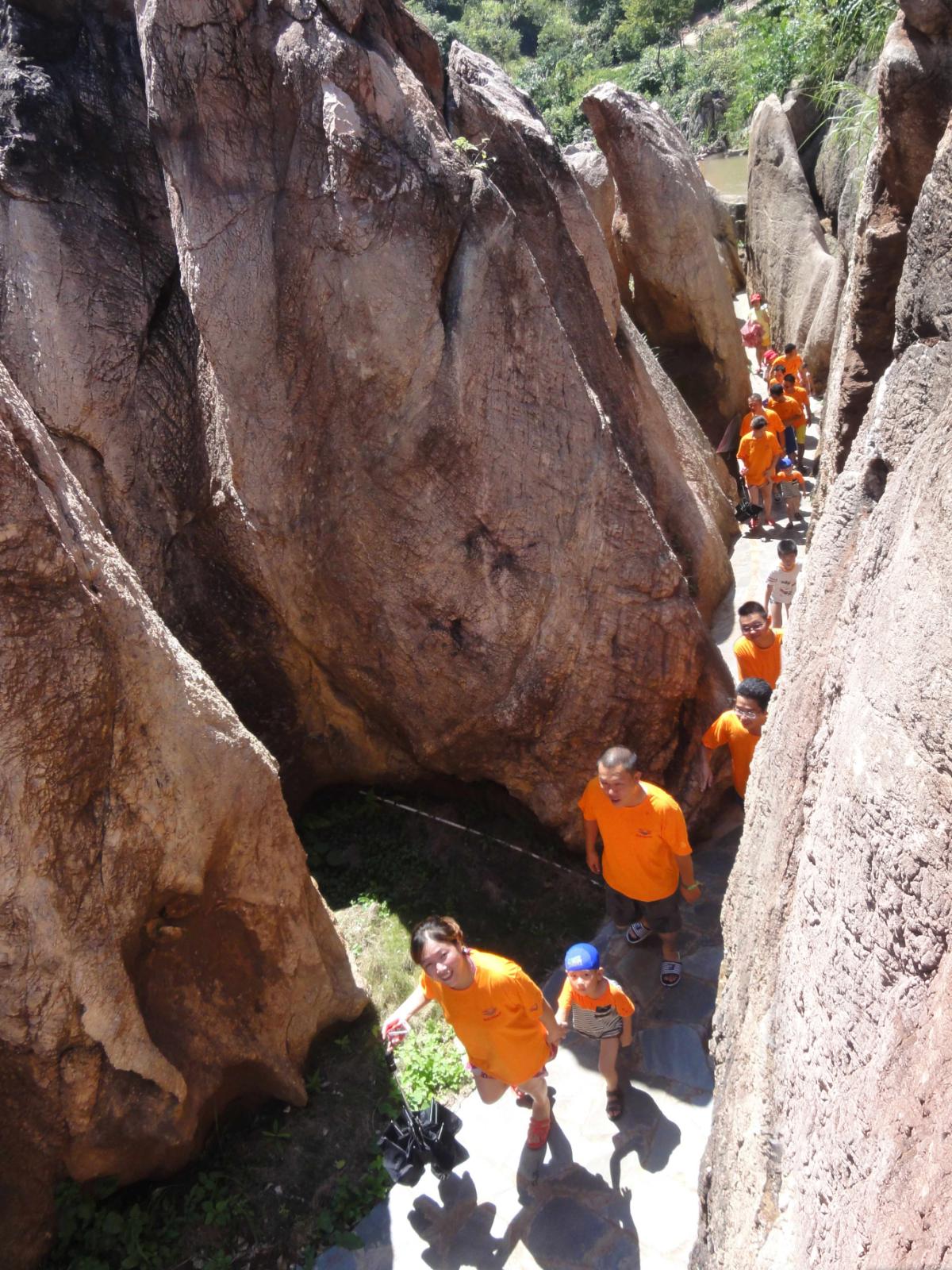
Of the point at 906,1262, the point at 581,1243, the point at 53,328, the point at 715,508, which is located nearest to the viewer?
the point at 906,1262

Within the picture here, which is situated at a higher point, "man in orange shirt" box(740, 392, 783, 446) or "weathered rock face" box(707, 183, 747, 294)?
"weathered rock face" box(707, 183, 747, 294)

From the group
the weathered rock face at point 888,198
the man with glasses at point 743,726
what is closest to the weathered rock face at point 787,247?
the weathered rock face at point 888,198

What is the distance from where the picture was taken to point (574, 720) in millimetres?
Answer: 5410

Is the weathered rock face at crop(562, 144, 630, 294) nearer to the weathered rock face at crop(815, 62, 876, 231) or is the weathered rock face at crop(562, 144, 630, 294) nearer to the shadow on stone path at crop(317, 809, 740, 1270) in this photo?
the weathered rock face at crop(815, 62, 876, 231)

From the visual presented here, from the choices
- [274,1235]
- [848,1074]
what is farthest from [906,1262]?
[274,1235]

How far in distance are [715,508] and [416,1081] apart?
533cm

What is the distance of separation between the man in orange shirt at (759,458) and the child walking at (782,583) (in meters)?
2.51

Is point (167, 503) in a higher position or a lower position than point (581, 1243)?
higher

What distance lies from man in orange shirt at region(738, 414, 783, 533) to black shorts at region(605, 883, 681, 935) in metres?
4.88

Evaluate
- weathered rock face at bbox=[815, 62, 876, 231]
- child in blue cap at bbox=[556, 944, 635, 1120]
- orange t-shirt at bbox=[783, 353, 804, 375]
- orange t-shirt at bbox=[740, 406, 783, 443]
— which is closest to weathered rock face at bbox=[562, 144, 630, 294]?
orange t-shirt at bbox=[783, 353, 804, 375]

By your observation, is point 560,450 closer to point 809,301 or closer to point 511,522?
point 511,522

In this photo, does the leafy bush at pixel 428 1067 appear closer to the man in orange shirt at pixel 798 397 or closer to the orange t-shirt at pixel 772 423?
the orange t-shirt at pixel 772 423

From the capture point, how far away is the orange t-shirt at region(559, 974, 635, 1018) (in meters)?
3.84

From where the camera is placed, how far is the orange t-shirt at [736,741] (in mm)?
4719
